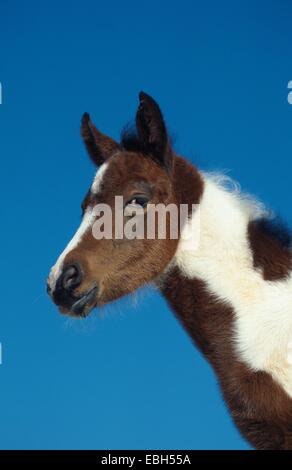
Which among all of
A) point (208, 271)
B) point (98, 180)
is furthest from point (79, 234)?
point (208, 271)

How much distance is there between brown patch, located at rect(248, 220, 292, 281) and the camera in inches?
221

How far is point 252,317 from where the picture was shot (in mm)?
5461

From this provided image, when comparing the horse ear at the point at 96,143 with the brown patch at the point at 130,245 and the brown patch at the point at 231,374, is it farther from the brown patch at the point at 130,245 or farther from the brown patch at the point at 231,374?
the brown patch at the point at 231,374

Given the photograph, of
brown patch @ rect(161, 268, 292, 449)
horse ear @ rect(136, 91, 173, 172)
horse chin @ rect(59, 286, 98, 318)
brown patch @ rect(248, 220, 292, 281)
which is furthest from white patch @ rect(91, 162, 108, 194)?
brown patch @ rect(248, 220, 292, 281)

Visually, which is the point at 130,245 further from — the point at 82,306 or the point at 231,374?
the point at 231,374

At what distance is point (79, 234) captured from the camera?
6.02m

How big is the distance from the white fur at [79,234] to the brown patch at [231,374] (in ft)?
3.02

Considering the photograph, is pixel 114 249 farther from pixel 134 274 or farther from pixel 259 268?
pixel 259 268

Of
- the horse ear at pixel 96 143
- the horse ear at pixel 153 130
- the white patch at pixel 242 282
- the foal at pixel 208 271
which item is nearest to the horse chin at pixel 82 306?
the foal at pixel 208 271

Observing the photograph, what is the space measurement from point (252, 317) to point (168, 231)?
1171mm

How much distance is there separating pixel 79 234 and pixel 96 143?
1497mm

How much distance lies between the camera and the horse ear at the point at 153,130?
250 inches

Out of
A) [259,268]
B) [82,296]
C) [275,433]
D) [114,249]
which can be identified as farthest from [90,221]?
[275,433]

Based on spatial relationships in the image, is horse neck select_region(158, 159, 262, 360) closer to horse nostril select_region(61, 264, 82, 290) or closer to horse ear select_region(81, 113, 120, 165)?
horse nostril select_region(61, 264, 82, 290)
